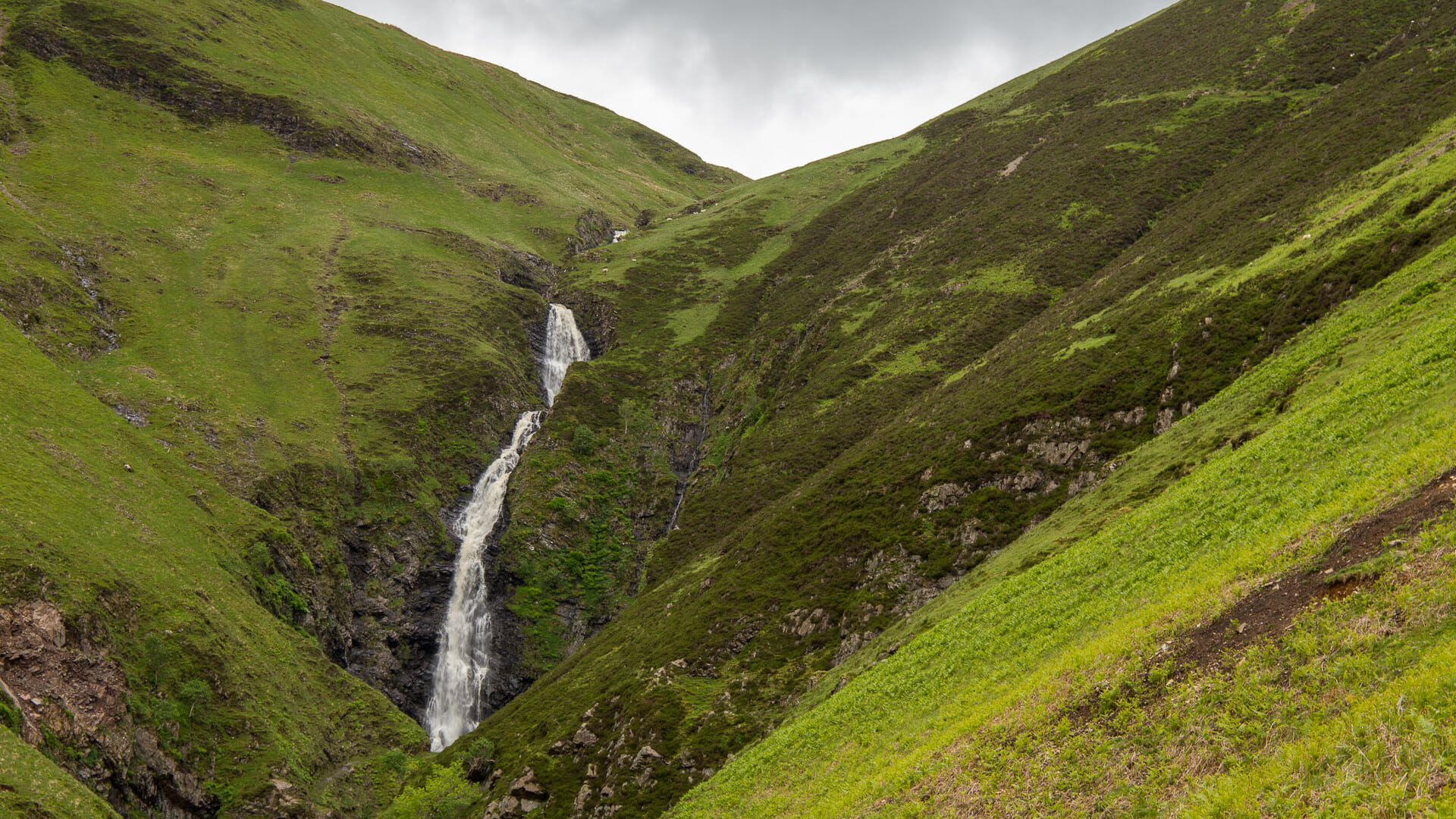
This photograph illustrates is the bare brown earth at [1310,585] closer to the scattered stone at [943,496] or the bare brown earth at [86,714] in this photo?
the scattered stone at [943,496]

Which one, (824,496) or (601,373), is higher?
(601,373)

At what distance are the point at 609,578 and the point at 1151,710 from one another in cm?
6726

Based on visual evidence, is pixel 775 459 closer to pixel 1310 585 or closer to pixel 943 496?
pixel 943 496

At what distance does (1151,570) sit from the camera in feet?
75.9

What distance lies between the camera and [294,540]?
66.3 meters

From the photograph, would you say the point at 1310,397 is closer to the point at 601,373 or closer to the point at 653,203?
the point at 601,373

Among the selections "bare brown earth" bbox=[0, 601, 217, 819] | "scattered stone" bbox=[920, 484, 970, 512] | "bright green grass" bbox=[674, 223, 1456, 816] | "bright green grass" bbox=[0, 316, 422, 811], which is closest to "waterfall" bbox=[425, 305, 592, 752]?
"bright green grass" bbox=[0, 316, 422, 811]

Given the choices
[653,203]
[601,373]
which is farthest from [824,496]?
[653,203]

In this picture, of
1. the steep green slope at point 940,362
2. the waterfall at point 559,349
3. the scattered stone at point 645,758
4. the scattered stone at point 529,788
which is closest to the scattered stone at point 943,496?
the steep green slope at point 940,362

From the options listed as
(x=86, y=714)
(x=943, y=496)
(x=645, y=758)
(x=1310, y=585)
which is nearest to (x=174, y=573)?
(x=86, y=714)

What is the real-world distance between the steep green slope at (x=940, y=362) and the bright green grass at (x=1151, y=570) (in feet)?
13.6

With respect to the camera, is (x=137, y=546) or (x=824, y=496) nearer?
(x=137, y=546)

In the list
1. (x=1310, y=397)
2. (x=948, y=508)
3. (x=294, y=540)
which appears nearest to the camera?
(x=1310, y=397)

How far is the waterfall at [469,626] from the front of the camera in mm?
67500
